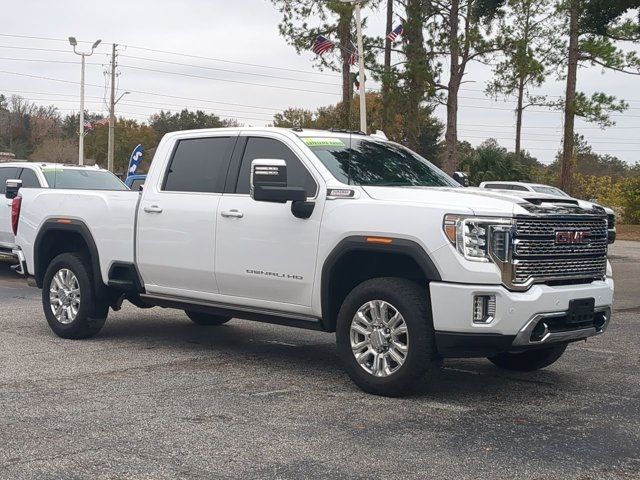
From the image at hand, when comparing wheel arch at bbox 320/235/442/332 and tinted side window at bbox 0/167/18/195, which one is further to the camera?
tinted side window at bbox 0/167/18/195

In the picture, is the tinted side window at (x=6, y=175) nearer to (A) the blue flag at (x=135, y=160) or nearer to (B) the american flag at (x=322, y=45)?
(A) the blue flag at (x=135, y=160)

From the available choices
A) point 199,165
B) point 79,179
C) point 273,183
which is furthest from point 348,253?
point 79,179

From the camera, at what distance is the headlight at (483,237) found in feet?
20.7

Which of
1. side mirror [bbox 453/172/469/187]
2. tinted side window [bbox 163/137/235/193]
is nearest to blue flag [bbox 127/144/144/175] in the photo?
tinted side window [bbox 163/137/235/193]

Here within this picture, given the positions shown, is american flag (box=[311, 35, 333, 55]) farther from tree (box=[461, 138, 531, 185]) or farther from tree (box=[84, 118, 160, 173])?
tree (box=[84, 118, 160, 173])

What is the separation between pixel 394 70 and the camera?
99.7ft

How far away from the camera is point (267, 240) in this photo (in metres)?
7.48

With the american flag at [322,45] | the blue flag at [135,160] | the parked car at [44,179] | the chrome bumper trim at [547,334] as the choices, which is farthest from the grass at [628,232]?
the chrome bumper trim at [547,334]

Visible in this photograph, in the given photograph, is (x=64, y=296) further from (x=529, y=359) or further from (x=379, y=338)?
(x=529, y=359)

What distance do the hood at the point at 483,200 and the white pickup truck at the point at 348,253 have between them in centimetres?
2

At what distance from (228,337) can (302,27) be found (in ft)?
75.0

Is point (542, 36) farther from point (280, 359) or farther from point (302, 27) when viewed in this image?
point (280, 359)

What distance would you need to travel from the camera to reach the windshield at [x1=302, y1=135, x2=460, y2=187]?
748 centimetres

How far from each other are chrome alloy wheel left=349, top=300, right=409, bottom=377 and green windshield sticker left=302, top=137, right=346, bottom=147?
1.59 m
